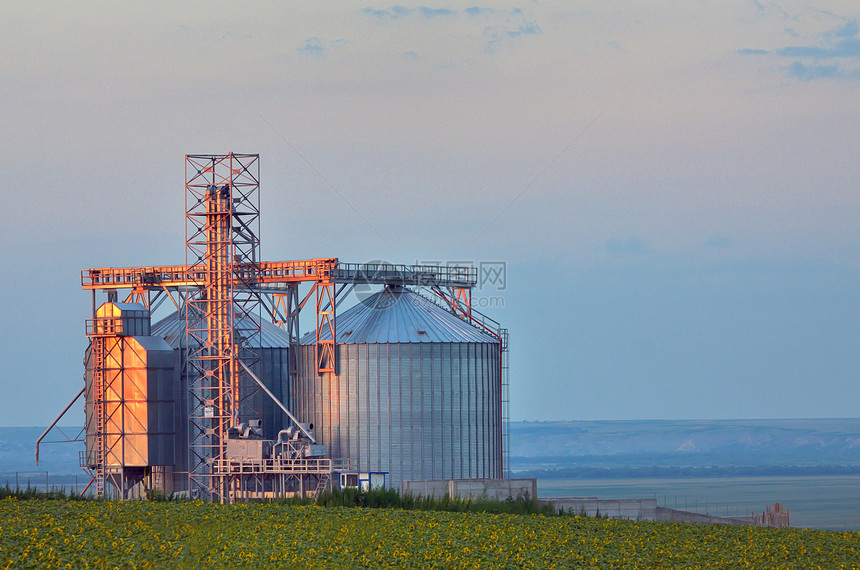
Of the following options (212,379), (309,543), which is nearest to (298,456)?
(212,379)

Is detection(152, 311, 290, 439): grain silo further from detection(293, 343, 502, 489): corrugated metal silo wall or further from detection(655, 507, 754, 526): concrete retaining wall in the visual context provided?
detection(655, 507, 754, 526): concrete retaining wall

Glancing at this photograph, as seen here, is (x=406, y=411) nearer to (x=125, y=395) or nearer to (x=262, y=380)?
(x=262, y=380)

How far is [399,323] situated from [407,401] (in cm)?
425

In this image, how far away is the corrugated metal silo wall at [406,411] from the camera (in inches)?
2431

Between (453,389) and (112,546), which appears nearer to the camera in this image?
(112,546)

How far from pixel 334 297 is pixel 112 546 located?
31047 mm

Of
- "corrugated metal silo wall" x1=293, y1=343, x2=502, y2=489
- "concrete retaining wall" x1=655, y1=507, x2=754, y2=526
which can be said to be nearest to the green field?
"concrete retaining wall" x1=655, y1=507, x2=754, y2=526

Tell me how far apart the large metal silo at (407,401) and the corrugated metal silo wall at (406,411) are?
50mm

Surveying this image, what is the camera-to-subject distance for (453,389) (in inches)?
2470

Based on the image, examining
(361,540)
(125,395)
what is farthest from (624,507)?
(125,395)

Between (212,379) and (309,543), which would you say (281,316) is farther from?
(309,543)

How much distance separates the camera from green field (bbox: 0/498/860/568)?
32.3m

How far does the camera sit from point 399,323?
63.8m

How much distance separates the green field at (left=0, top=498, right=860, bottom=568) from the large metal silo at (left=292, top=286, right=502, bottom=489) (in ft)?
60.4
